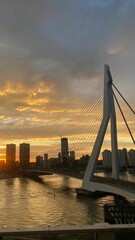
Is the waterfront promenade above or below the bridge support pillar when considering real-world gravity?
above

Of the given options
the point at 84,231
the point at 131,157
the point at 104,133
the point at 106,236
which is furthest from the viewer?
the point at 131,157

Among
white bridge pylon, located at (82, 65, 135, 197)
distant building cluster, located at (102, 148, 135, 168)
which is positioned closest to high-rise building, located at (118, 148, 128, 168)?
distant building cluster, located at (102, 148, 135, 168)

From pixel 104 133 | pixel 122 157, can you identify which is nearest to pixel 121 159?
pixel 122 157

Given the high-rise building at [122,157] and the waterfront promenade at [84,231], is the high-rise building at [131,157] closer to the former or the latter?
the high-rise building at [122,157]

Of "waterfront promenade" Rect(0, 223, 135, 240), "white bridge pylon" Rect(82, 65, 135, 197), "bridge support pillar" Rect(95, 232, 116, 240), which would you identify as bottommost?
"bridge support pillar" Rect(95, 232, 116, 240)

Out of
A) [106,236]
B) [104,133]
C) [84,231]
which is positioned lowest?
[106,236]

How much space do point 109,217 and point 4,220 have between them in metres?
16.3

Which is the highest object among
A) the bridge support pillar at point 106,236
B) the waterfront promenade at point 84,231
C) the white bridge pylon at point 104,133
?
the white bridge pylon at point 104,133

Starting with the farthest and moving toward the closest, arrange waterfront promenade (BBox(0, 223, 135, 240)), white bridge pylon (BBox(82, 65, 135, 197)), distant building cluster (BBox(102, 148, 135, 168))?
1. distant building cluster (BBox(102, 148, 135, 168))
2. white bridge pylon (BBox(82, 65, 135, 197))
3. waterfront promenade (BBox(0, 223, 135, 240))

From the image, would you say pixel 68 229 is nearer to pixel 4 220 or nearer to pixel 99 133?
pixel 4 220

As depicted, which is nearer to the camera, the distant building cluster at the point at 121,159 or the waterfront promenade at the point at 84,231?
the waterfront promenade at the point at 84,231

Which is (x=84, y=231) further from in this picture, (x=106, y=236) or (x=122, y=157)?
(x=122, y=157)

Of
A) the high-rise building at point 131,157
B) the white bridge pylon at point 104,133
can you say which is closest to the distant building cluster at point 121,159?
the high-rise building at point 131,157

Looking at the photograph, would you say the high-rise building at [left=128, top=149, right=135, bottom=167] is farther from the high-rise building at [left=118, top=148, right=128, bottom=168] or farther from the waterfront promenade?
the waterfront promenade
